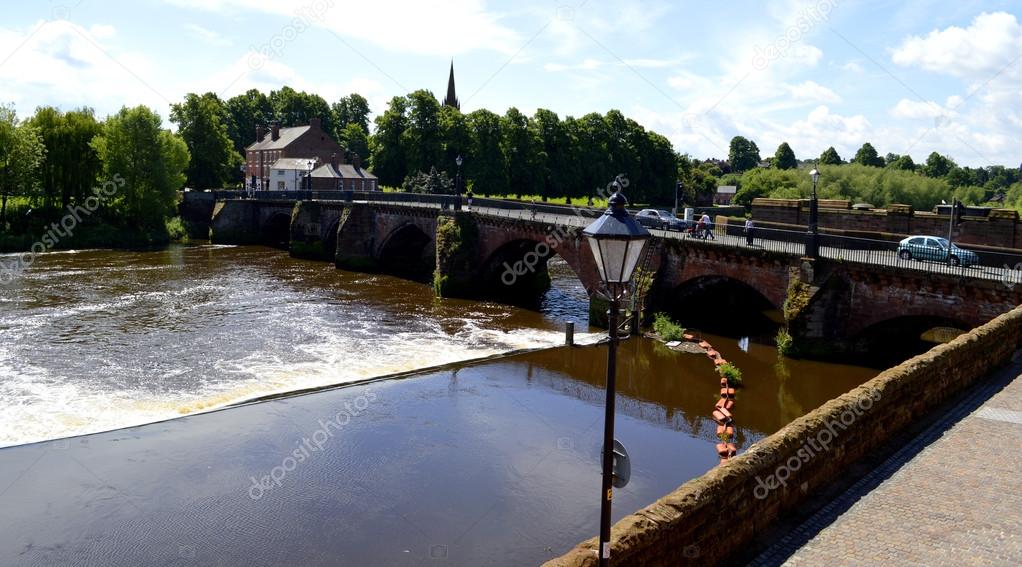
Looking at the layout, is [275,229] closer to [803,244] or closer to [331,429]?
[803,244]

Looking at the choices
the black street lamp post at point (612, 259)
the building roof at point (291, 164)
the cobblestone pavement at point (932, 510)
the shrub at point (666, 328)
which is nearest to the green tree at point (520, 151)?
the building roof at point (291, 164)

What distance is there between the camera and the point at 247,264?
5525 cm

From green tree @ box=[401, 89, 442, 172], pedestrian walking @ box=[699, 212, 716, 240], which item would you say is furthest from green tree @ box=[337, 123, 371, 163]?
pedestrian walking @ box=[699, 212, 716, 240]

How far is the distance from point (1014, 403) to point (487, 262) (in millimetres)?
30654

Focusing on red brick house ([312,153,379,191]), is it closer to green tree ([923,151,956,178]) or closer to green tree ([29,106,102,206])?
green tree ([29,106,102,206])

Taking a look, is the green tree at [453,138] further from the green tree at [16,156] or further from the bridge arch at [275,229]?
the green tree at [16,156]

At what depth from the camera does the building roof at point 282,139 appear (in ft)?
326

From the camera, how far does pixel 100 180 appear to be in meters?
65.1

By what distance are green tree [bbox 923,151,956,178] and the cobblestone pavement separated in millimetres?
156929

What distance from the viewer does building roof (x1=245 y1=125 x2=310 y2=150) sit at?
99.4 metres

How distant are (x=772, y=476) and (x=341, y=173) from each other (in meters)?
80.3

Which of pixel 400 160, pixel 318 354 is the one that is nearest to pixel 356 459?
pixel 318 354

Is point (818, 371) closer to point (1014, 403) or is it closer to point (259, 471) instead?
point (1014, 403)

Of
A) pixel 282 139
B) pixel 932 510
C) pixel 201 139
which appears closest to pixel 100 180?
pixel 201 139
